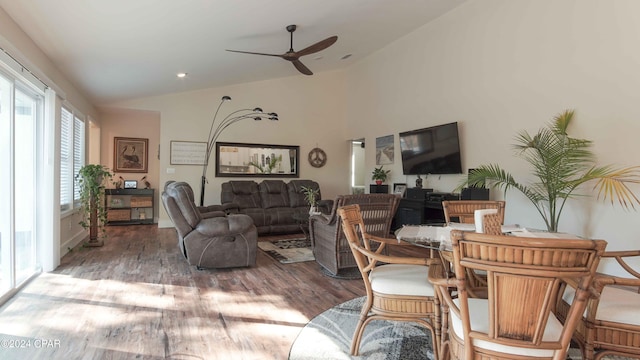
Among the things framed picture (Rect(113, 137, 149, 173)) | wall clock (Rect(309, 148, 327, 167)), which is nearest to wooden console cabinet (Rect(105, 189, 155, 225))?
framed picture (Rect(113, 137, 149, 173))

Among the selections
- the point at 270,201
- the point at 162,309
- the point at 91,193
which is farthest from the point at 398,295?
the point at 270,201

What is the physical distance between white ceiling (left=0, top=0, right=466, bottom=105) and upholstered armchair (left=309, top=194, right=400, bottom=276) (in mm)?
2299

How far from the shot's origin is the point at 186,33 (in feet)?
13.0

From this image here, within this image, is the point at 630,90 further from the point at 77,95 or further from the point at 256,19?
the point at 77,95

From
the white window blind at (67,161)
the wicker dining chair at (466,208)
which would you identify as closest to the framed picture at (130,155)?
the white window blind at (67,161)

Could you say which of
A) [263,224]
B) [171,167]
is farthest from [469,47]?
[171,167]

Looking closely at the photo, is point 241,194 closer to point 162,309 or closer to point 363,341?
point 162,309

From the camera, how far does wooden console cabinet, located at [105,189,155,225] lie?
7695mm

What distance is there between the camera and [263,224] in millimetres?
6578

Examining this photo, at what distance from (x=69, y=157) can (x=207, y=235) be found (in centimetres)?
292

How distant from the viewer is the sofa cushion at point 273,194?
23.5ft

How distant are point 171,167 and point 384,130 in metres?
4.49

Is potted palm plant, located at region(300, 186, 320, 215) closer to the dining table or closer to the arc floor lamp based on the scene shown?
the arc floor lamp

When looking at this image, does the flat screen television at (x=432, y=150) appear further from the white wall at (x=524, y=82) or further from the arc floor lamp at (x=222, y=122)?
the arc floor lamp at (x=222, y=122)
